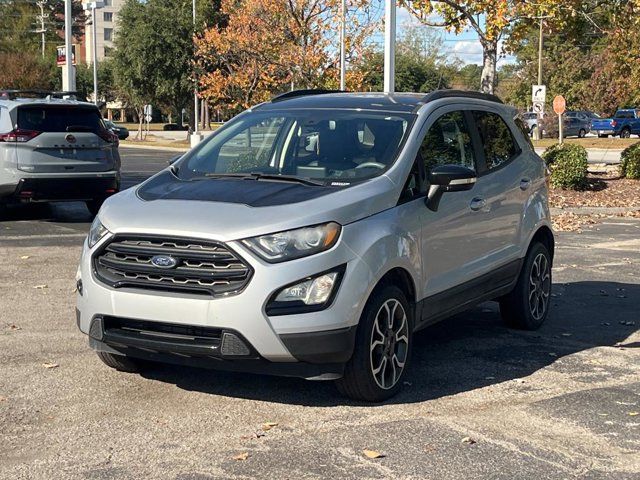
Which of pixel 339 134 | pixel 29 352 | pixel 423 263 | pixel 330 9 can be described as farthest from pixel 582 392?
pixel 330 9

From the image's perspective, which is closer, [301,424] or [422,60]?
[301,424]

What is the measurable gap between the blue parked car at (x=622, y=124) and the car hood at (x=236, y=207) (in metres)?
50.0

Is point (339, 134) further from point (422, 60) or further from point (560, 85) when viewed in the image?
point (422, 60)

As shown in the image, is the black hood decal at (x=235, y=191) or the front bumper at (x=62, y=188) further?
the front bumper at (x=62, y=188)

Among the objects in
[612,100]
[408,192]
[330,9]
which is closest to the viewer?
[408,192]

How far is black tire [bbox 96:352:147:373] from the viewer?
609 cm

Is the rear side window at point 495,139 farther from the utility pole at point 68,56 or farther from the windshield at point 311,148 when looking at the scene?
the utility pole at point 68,56

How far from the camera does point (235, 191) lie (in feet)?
18.6

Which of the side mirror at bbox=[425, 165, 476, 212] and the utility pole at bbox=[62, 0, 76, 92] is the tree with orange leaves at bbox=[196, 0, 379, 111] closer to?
the utility pole at bbox=[62, 0, 76, 92]

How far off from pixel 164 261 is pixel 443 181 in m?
1.90

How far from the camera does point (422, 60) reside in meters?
78.6

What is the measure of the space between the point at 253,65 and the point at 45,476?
2756 cm

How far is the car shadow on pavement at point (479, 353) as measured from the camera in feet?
19.4

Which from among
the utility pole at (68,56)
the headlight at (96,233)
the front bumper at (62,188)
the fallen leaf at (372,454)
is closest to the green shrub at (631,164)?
the front bumper at (62,188)
